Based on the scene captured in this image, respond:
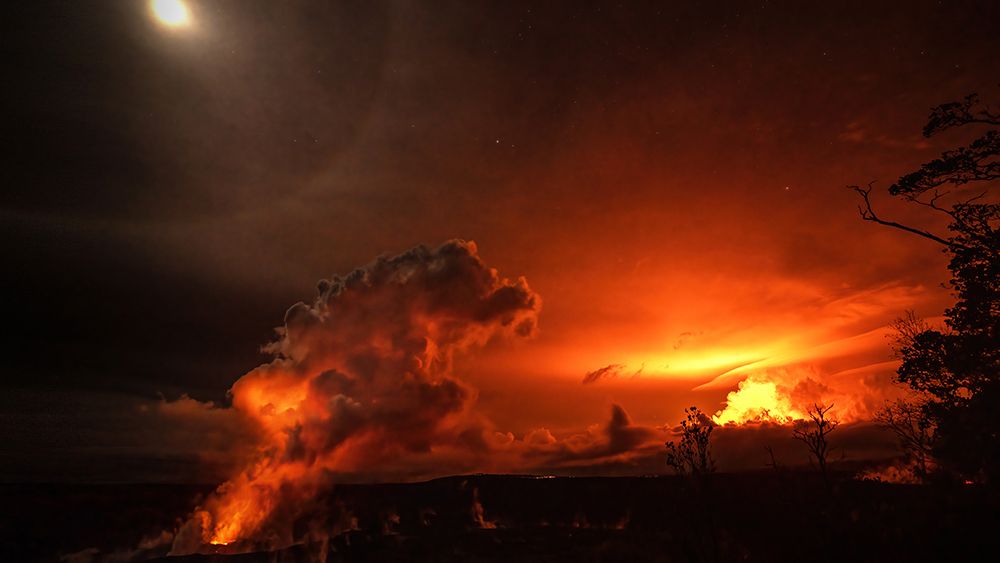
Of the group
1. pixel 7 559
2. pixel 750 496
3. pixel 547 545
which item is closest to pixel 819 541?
pixel 547 545

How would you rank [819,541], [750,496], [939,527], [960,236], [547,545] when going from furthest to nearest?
[750,496] < [547,545] < [819,541] < [939,527] < [960,236]

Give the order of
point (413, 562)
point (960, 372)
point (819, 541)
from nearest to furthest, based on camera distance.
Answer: point (960, 372) < point (819, 541) < point (413, 562)

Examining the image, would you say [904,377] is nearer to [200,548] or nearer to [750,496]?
[750,496]

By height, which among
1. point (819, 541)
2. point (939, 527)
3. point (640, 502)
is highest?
point (939, 527)

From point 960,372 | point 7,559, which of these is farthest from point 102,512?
point 960,372

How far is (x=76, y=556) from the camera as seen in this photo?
159 m

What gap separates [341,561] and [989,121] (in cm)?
12340

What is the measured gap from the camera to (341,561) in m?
108

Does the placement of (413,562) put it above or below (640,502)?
above

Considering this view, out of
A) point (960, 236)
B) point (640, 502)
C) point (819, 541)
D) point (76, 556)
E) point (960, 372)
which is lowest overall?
point (640, 502)

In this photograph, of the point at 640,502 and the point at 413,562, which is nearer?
the point at 413,562

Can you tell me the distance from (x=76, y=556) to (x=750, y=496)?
20412 centimetres

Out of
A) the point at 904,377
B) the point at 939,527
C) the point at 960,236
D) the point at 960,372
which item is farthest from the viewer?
the point at 939,527

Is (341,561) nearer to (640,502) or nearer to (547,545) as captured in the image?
(547,545)
